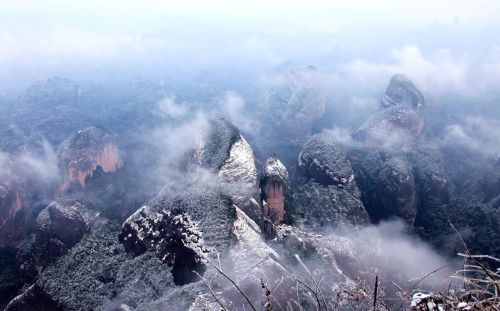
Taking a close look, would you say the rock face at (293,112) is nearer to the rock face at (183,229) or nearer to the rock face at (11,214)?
the rock face at (11,214)

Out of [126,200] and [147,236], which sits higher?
[147,236]

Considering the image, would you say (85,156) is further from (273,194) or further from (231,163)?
(273,194)

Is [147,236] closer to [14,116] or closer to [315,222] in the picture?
[315,222]

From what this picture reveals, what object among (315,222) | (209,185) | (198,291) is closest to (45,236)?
(209,185)

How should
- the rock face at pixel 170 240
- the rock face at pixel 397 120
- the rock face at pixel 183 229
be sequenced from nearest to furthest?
1. the rock face at pixel 170 240
2. the rock face at pixel 183 229
3. the rock face at pixel 397 120

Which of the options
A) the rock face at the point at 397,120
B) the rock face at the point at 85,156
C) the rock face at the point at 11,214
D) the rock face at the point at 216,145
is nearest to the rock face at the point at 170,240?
the rock face at the point at 216,145

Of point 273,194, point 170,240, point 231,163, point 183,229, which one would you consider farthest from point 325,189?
point 170,240

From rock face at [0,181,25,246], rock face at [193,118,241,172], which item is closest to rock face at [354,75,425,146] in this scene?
rock face at [193,118,241,172]

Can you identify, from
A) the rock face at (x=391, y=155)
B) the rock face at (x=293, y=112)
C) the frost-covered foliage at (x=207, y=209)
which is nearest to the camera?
the frost-covered foliage at (x=207, y=209)
